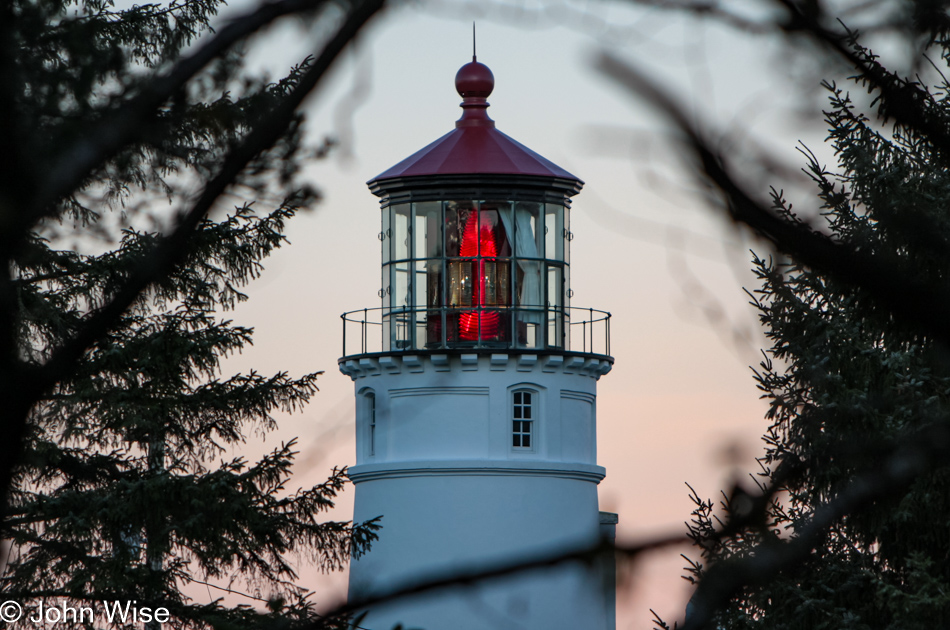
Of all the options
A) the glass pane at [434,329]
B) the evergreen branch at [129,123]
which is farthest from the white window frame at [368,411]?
the evergreen branch at [129,123]

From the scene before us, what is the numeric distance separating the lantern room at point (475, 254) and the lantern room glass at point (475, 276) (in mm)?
15

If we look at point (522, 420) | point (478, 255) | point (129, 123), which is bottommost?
point (129, 123)

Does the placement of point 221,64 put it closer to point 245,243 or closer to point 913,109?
point 913,109

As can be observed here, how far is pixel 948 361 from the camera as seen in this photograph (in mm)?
2193

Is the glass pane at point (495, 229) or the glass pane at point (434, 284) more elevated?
the glass pane at point (495, 229)

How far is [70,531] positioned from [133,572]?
2.00ft

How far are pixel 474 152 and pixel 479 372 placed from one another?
3.31 metres

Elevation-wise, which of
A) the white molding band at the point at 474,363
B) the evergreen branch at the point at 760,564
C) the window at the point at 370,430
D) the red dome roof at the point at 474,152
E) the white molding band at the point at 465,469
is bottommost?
the evergreen branch at the point at 760,564

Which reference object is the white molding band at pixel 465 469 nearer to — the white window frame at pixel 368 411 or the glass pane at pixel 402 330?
the white window frame at pixel 368 411

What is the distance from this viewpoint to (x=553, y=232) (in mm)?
21469

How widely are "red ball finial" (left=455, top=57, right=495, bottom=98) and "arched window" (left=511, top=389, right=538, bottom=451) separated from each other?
4.84m

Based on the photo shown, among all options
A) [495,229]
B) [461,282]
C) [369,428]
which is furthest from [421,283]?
[369,428]

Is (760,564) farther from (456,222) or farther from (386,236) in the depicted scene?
(386,236)

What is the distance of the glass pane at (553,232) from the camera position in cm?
2136
